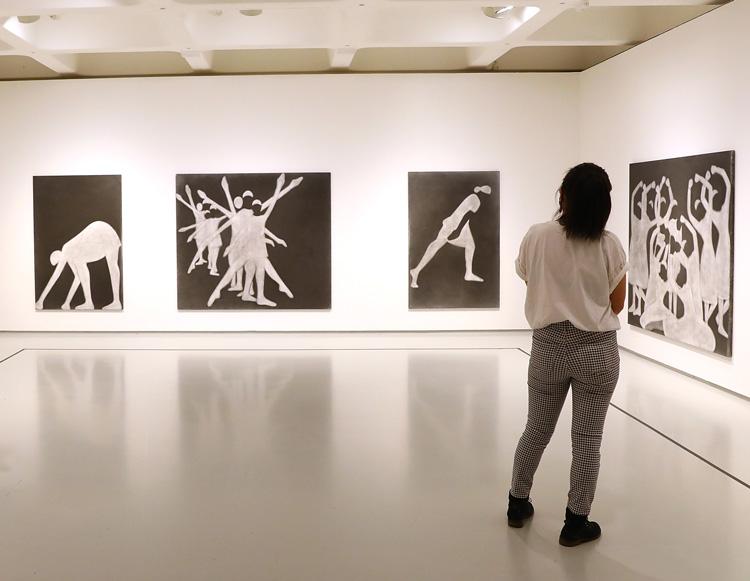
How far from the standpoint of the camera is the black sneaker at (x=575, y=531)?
3.67 m

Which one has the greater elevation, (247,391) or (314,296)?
(314,296)

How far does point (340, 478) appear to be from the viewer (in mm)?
4699

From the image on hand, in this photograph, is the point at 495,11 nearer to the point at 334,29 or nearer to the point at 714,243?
the point at 334,29

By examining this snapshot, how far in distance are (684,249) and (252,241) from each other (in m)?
5.54

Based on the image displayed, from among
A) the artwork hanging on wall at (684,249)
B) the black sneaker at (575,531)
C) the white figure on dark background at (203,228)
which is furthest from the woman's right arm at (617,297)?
the white figure on dark background at (203,228)

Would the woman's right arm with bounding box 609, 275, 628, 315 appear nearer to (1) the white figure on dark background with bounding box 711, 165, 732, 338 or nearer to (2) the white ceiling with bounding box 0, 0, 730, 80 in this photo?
(1) the white figure on dark background with bounding box 711, 165, 732, 338

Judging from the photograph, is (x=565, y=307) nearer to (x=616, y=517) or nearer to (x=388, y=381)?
(x=616, y=517)

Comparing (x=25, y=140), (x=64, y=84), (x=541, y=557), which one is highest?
(x=64, y=84)

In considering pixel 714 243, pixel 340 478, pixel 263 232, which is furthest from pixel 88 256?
pixel 714 243

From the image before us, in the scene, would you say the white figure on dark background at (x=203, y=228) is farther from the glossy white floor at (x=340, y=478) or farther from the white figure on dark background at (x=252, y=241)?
the glossy white floor at (x=340, y=478)

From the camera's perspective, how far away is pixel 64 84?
1046 centimetres

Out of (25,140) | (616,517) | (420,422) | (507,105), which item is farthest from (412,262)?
(616,517)

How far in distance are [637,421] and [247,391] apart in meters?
3.39

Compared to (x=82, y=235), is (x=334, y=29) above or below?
above
